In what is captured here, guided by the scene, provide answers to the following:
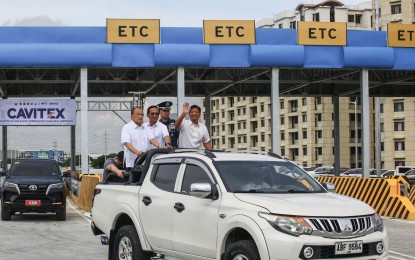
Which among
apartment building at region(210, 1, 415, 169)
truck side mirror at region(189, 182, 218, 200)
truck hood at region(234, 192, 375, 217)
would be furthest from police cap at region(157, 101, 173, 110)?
apartment building at region(210, 1, 415, 169)

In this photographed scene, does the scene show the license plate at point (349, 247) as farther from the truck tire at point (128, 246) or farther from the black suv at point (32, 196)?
the black suv at point (32, 196)

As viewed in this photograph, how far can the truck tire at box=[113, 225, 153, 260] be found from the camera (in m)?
9.23

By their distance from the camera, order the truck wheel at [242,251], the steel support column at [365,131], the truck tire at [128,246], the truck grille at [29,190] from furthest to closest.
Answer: the steel support column at [365,131]
the truck grille at [29,190]
the truck tire at [128,246]
the truck wheel at [242,251]

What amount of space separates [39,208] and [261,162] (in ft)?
40.5

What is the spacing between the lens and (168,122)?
12.4 meters

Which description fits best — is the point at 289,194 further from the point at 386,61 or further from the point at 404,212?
the point at 386,61

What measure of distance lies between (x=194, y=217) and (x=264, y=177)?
93cm

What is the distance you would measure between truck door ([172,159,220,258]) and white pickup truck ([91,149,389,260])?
0.01 meters

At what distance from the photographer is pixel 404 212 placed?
20391 mm

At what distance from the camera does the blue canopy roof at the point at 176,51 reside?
27422mm

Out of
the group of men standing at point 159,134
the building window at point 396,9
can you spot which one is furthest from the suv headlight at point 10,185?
the building window at point 396,9

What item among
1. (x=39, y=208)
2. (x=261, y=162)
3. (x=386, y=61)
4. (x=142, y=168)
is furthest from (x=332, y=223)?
(x=386, y=61)

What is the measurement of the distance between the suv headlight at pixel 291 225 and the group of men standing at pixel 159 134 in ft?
16.1

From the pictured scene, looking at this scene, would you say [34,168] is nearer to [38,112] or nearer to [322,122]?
[38,112]
